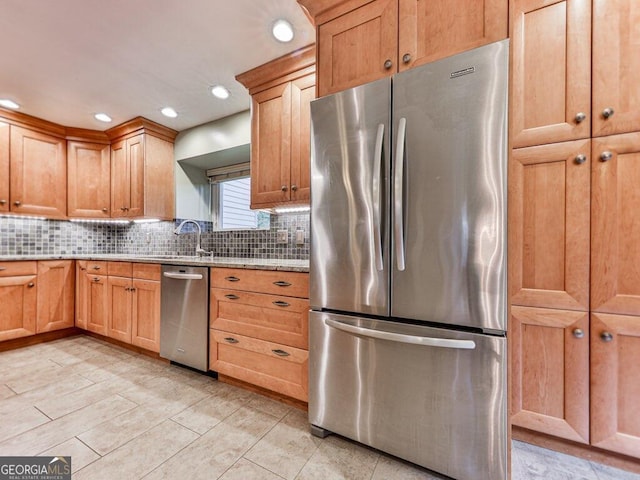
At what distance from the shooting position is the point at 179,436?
148 centimetres

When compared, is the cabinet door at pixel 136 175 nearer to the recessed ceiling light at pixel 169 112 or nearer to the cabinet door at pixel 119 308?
the recessed ceiling light at pixel 169 112

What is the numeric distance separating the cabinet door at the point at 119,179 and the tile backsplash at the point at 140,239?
34cm

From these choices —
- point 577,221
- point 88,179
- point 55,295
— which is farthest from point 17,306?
point 577,221

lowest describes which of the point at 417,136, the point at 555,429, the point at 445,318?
the point at 555,429

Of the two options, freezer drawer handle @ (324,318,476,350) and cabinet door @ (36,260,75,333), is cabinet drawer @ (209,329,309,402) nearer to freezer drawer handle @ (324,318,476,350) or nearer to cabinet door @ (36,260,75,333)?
freezer drawer handle @ (324,318,476,350)

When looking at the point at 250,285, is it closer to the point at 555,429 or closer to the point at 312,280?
the point at 312,280

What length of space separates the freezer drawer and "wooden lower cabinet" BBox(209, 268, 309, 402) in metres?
0.21

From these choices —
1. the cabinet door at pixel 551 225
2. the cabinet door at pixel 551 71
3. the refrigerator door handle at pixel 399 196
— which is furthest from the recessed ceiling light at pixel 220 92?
the cabinet door at pixel 551 225

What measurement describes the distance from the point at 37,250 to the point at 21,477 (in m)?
2.92

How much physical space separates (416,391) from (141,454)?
1330 mm

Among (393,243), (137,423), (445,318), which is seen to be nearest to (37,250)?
(137,423)

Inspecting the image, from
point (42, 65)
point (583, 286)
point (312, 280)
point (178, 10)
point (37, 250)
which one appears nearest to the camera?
point (583, 286)

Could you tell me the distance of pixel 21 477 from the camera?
1.24 m

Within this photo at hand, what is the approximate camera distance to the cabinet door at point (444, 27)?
114cm
